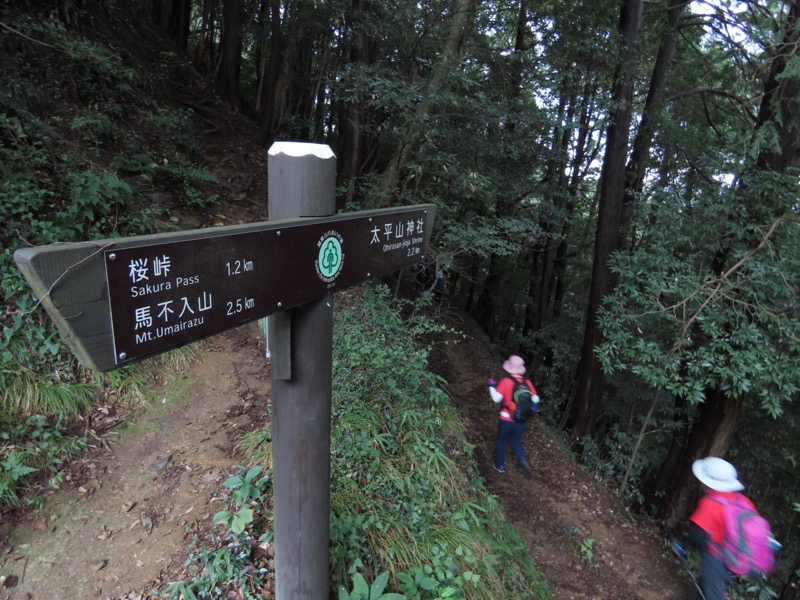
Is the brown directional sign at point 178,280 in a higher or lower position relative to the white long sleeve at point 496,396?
higher

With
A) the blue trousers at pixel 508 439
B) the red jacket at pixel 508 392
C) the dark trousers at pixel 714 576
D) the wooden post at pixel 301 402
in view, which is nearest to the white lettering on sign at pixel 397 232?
the wooden post at pixel 301 402

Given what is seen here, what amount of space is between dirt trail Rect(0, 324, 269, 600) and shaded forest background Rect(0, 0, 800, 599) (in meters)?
0.49

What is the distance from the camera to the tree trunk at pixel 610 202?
301 inches

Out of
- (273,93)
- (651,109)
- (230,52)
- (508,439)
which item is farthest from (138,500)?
(230,52)

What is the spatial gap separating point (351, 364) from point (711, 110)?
11847mm

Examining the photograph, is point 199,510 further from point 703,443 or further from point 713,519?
point 703,443

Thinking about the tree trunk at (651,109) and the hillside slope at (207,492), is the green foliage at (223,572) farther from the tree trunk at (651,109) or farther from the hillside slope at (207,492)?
the tree trunk at (651,109)

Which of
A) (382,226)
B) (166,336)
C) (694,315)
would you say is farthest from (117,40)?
(694,315)

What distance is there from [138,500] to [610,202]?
8.46m

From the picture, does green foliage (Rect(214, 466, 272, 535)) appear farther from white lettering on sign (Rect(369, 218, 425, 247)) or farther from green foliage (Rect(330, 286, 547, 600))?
white lettering on sign (Rect(369, 218, 425, 247))

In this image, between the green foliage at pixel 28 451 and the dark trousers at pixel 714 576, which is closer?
the green foliage at pixel 28 451

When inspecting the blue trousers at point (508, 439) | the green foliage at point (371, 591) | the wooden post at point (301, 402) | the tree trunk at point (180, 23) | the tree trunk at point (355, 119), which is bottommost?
the blue trousers at point (508, 439)

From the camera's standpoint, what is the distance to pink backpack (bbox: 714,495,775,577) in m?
3.65

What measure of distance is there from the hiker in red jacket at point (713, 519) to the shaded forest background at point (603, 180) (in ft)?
6.98
